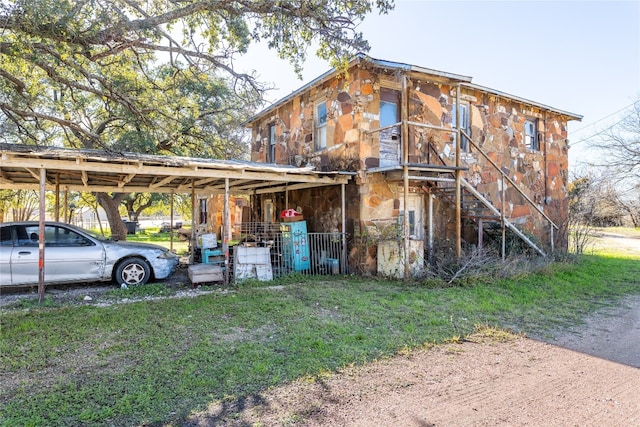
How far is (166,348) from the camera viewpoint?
15.6 feet

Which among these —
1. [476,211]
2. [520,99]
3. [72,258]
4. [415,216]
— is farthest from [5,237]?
[520,99]

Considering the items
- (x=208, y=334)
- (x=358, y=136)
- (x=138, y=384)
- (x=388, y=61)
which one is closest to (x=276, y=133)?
(x=358, y=136)

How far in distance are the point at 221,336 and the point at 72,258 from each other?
4649 mm

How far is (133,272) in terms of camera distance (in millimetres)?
8523

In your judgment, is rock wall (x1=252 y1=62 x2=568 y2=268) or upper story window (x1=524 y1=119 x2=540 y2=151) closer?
rock wall (x1=252 y1=62 x2=568 y2=268)

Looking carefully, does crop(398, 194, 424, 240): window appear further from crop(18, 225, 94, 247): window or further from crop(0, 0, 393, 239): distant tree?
crop(18, 225, 94, 247): window

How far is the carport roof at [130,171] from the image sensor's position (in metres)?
7.03

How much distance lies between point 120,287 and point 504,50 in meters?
14.4

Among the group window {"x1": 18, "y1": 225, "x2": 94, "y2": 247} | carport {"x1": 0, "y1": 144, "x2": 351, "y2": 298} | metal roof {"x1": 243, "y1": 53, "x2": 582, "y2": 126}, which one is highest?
metal roof {"x1": 243, "y1": 53, "x2": 582, "y2": 126}

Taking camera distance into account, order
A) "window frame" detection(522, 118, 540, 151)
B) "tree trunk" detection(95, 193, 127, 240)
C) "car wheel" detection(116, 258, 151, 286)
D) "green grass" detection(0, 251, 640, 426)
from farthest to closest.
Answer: "tree trunk" detection(95, 193, 127, 240) → "window frame" detection(522, 118, 540, 151) → "car wheel" detection(116, 258, 151, 286) → "green grass" detection(0, 251, 640, 426)

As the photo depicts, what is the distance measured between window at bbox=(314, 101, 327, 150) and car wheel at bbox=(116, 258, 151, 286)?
612 centimetres

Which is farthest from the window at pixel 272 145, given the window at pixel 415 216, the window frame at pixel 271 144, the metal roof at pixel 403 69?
the window at pixel 415 216

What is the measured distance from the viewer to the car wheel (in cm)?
837

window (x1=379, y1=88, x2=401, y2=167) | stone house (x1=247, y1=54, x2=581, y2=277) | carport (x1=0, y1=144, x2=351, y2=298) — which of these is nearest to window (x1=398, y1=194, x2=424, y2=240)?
stone house (x1=247, y1=54, x2=581, y2=277)
